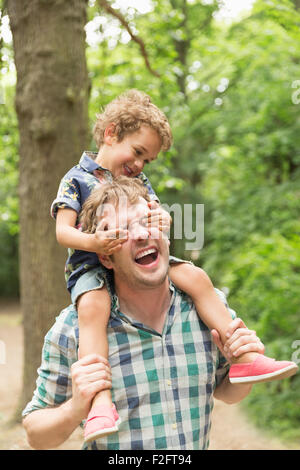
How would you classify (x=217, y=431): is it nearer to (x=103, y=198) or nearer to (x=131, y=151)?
(x=131, y=151)

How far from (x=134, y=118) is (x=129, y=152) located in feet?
0.47

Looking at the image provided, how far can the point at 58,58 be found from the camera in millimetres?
3934

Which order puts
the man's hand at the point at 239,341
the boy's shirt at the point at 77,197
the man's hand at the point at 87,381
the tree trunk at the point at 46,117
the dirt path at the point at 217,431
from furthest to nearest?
1. the dirt path at the point at 217,431
2. the tree trunk at the point at 46,117
3. the boy's shirt at the point at 77,197
4. the man's hand at the point at 239,341
5. the man's hand at the point at 87,381

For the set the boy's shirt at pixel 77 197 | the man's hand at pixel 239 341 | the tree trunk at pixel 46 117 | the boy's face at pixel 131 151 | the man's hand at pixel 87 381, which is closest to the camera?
the man's hand at pixel 87 381

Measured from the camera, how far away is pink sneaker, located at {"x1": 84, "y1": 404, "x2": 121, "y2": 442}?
1420 mm

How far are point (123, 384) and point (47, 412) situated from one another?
0.87ft

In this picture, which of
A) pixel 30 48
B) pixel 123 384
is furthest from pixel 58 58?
pixel 123 384

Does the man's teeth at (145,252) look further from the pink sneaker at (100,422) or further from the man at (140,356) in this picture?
the pink sneaker at (100,422)

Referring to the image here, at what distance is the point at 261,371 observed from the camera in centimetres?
162

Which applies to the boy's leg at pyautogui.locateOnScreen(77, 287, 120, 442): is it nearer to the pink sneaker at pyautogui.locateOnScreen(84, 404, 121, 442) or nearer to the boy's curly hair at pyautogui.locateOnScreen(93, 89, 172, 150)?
the pink sneaker at pyautogui.locateOnScreen(84, 404, 121, 442)

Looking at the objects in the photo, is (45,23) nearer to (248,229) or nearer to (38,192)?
(38,192)

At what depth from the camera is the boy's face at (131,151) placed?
1.99 metres

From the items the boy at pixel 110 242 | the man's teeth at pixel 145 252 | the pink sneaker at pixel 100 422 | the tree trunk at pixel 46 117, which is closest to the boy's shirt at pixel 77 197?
the boy at pixel 110 242

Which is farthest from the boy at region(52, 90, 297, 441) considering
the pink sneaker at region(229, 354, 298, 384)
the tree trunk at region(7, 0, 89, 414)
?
the tree trunk at region(7, 0, 89, 414)
